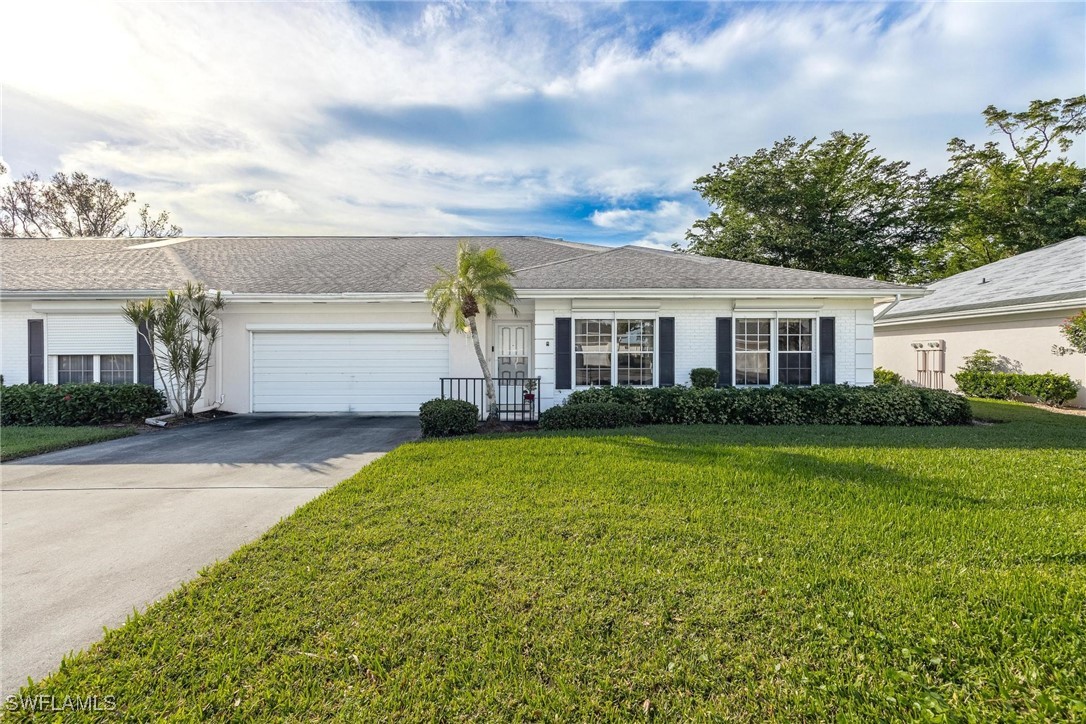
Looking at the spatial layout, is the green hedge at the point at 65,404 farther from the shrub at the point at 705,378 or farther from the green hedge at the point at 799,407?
the shrub at the point at 705,378

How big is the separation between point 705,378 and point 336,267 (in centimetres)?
1006

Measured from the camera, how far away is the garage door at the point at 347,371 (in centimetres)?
1069

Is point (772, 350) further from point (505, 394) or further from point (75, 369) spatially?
point (75, 369)

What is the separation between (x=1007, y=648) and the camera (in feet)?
7.50

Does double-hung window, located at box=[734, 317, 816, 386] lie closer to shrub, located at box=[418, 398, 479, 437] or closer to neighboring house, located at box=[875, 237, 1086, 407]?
neighboring house, located at box=[875, 237, 1086, 407]

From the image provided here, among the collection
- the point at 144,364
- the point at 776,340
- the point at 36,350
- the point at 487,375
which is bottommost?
the point at 487,375

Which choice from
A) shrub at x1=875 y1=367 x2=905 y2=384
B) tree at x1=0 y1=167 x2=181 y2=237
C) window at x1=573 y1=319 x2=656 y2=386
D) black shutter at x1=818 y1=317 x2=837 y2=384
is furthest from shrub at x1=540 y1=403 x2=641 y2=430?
tree at x1=0 y1=167 x2=181 y2=237

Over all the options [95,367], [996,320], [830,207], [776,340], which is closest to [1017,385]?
[996,320]

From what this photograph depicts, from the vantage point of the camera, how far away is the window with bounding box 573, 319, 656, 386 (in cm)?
998

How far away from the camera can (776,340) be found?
995 cm

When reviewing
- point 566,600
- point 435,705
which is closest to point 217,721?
point 435,705

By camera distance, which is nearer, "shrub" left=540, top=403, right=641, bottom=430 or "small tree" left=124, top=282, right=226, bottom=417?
"shrub" left=540, top=403, right=641, bottom=430

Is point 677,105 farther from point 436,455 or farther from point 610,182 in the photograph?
point 436,455

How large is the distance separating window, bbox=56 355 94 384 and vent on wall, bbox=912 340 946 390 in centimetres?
2343
